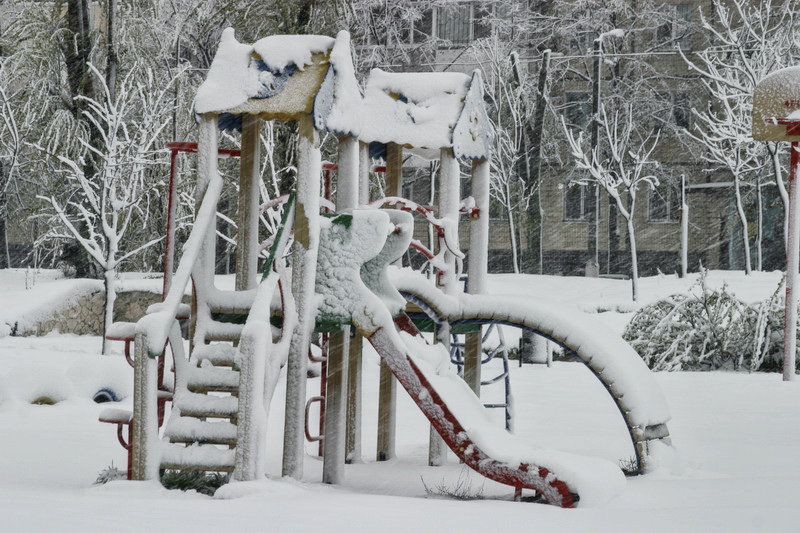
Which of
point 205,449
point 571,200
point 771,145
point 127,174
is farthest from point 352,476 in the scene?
point 571,200

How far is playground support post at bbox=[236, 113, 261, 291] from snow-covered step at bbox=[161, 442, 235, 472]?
4.45ft

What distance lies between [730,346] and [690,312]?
0.66 meters

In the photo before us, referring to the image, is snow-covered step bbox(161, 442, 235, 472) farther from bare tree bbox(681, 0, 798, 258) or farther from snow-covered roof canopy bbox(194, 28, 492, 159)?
bare tree bbox(681, 0, 798, 258)

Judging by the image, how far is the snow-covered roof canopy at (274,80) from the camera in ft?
19.9

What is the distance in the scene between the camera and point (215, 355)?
620cm

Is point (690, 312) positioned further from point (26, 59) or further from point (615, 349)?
point (26, 59)

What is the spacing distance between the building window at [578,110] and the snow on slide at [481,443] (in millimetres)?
25116

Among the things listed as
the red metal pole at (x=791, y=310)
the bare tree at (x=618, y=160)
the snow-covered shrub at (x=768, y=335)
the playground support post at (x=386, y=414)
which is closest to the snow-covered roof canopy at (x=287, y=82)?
the playground support post at (x=386, y=414)

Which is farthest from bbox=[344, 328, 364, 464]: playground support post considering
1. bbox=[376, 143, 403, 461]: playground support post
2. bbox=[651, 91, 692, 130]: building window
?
bbox=[651, 91, 692, 130]: building window

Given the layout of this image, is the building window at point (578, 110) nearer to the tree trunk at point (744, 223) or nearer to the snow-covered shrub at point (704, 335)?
the tree trunk at point (744, 223)

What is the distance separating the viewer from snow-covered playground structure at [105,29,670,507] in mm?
→ 5500

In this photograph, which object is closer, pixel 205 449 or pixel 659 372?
pixel 205 449

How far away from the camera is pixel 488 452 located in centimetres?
552

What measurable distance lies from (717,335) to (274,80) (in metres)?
8.30
